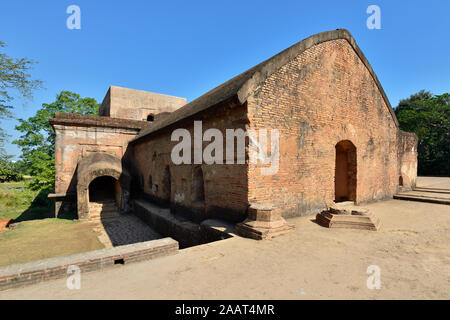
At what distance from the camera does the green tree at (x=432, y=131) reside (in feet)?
85.7

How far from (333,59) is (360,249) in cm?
658

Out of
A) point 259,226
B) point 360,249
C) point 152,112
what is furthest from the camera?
point 152,112

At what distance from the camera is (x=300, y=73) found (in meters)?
6.64

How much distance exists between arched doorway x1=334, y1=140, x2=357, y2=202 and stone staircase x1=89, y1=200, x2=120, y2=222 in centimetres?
1141

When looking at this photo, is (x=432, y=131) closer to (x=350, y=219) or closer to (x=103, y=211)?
(x=350, y=219)

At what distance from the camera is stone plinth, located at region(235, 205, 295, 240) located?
465 cm

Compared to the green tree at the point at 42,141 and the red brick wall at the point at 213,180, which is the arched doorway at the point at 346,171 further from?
the green tree at the point at 42,141

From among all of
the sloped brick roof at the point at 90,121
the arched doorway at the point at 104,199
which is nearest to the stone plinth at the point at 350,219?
the arched doorway at the point at 104,199

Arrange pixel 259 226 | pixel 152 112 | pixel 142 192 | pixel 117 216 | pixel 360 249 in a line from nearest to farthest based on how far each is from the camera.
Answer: pixel 360 249 < pixel 259 226 < pixel 117 216 < pixel 142 192 < pixel 152 112

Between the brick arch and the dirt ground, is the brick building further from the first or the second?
the dirt ground

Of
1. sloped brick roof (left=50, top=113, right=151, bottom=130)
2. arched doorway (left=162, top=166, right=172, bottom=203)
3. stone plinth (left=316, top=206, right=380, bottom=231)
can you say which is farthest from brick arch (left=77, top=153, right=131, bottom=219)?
stone plinth (left=316, top=206, right=380, bottom=231)

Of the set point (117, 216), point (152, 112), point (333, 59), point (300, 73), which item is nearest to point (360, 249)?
point (300, 73)

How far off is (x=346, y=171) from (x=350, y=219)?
419cm
